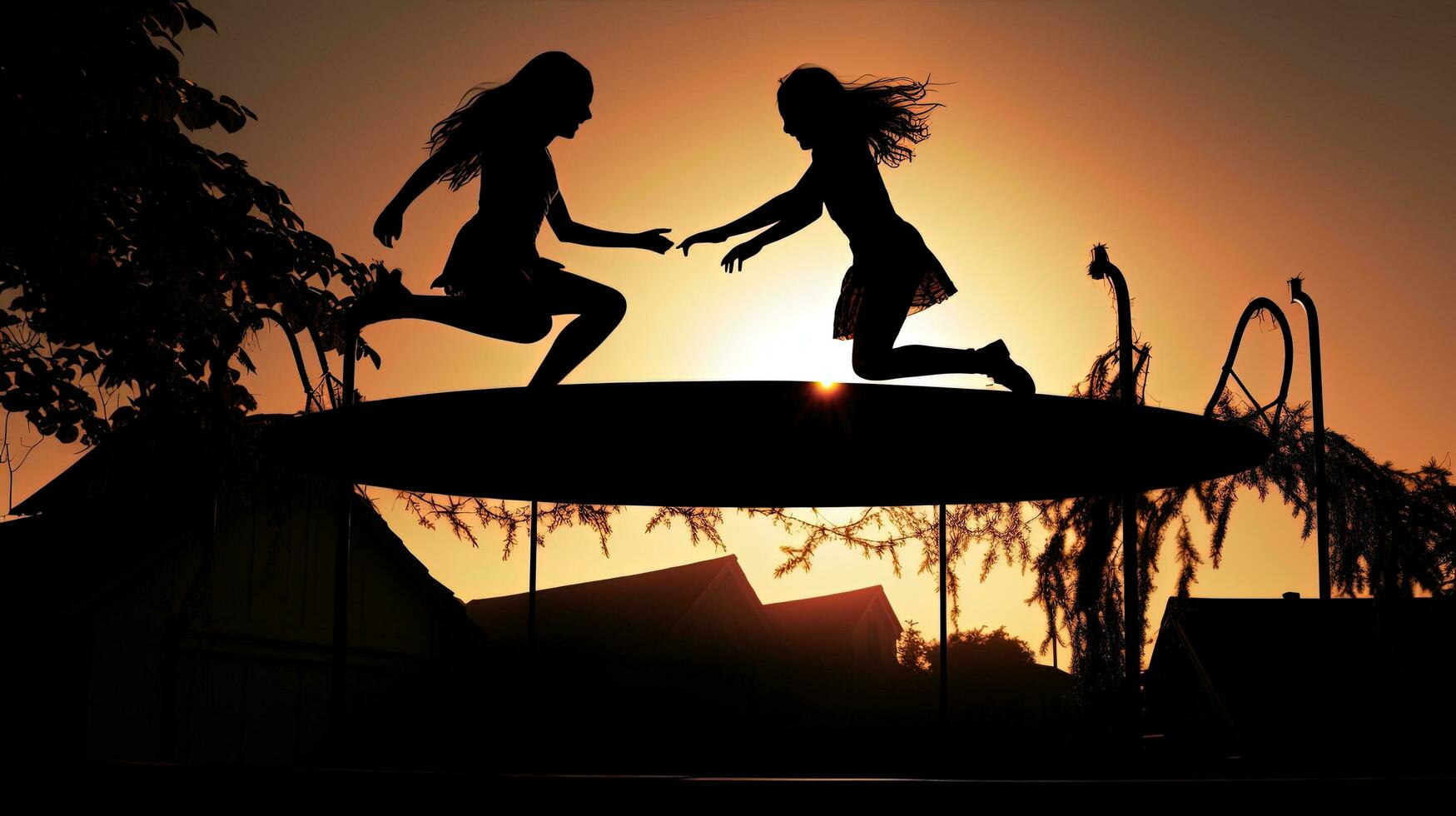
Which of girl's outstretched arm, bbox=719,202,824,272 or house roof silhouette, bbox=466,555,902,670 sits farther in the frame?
house roof silhouette, bbox=466,555,902,670

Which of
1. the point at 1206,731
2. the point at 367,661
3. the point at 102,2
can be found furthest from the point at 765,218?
the point at 1206,731

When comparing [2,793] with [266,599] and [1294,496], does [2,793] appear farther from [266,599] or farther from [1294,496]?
[266,599]

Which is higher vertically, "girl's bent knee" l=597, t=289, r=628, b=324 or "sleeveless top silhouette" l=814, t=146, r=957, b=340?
"sleeveless top silhouette" l=814, t=146, r=957, b=340

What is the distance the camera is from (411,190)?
12.6 ft

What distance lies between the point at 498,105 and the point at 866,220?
1198 mm

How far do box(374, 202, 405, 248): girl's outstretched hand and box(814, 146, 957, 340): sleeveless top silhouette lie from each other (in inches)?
51.6

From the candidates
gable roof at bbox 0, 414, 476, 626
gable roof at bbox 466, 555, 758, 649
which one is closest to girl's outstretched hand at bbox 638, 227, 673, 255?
gable roof at bbox 0, 414, 476, 626

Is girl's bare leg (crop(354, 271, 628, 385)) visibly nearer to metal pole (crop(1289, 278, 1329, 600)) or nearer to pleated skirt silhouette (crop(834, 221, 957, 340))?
pleated skirt silhouette (crop(834, 221, 957, 340))

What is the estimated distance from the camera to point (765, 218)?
149 inches

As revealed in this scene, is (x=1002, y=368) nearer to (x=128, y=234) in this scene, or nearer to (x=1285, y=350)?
(x=1285, y=350)

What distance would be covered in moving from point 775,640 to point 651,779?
33.5m

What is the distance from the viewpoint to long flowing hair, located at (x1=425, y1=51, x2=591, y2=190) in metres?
3.73

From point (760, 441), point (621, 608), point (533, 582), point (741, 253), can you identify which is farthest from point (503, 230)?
point (621, 608)

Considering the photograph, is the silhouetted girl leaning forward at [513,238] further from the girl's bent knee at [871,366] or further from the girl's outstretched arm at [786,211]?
the girl's bent knee at [871,366]
